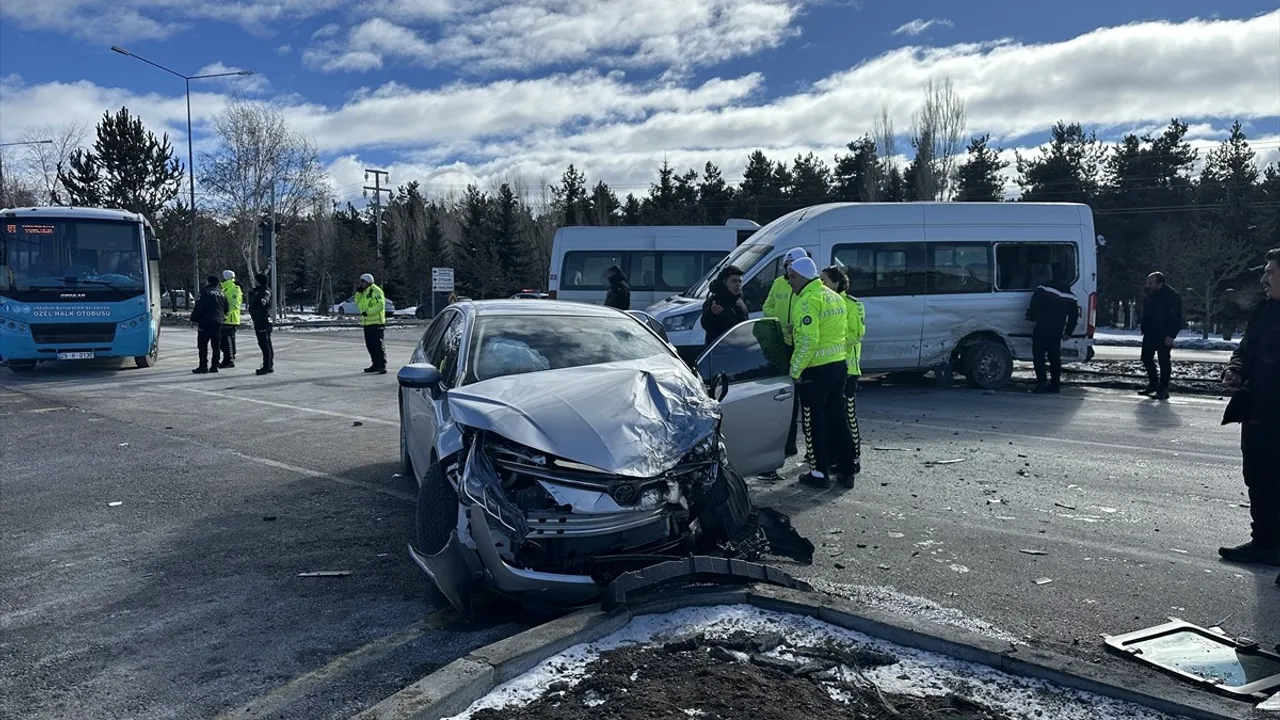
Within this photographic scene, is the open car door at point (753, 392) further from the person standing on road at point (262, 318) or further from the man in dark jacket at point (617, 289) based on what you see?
the person standing on road at point (262, 318)

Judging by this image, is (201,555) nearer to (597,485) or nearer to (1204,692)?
(597,485)

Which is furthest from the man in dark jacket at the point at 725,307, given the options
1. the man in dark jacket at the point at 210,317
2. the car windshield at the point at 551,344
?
the man in dark jacket at the point at 210,317

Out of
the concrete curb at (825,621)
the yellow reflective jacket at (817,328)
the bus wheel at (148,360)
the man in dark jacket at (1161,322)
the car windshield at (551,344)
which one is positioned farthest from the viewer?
the bus wheel at (148,360)

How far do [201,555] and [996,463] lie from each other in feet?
22.0

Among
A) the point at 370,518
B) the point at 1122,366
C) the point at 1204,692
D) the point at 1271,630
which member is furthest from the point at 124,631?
the point at 1122,366

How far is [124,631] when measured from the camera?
438 centimetres

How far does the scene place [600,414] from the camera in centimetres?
454

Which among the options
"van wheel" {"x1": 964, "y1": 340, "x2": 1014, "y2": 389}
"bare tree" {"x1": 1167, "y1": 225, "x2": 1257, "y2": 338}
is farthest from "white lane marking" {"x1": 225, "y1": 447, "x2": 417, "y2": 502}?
"bare tree" {"x1": 1167, "y1": 225, "x2": 1257, "y2": 338}

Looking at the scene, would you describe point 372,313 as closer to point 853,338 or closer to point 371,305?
point 371,305

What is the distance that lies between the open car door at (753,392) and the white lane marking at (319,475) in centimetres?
267

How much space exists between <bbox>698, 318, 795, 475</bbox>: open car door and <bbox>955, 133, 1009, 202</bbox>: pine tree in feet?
151

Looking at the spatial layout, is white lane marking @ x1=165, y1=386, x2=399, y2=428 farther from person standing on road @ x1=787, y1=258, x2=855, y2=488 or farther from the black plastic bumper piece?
the black plastic bumper piece

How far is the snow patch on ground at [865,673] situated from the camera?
3312 mm

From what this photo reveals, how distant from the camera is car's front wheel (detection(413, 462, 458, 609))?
178 inches
